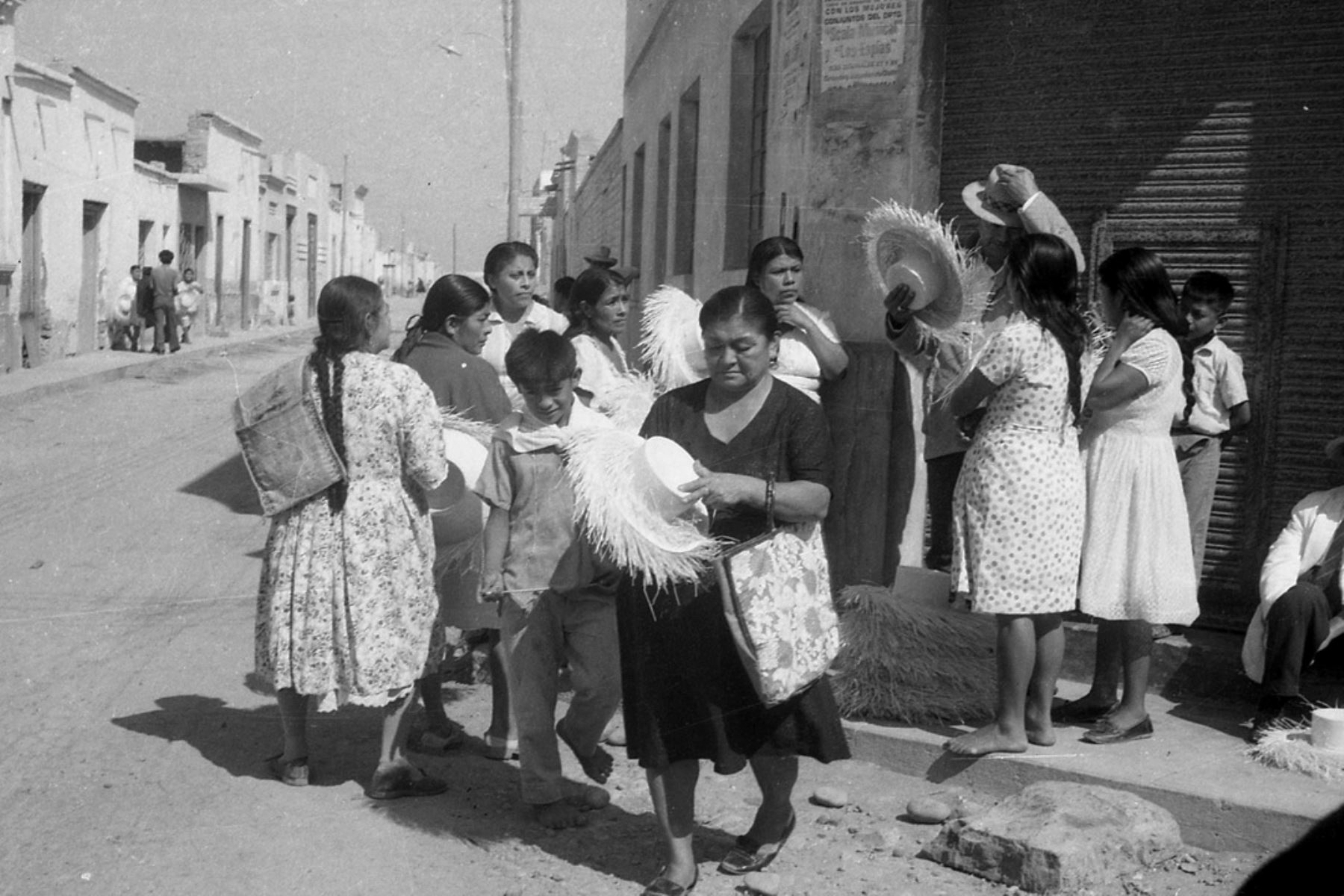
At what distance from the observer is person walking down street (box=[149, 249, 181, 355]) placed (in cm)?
2639

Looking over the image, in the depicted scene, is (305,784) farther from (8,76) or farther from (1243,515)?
(8,76)

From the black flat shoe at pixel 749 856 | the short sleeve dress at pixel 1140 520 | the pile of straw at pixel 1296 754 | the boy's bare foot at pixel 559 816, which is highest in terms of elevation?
the short sleeve dress at pixel 1140 520

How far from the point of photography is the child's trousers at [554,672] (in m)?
4.46

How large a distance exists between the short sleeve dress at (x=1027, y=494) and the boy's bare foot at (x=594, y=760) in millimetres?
1285

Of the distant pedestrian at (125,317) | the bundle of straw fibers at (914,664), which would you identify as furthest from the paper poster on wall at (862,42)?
the distant pedestrian at (125,317)

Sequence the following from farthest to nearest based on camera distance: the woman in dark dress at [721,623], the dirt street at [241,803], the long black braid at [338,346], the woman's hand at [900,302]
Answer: the woman's hand at [900,302] → the long black braid at [338,346] → the dirt street at [241,803] → the woman in dark dress at [721,623]

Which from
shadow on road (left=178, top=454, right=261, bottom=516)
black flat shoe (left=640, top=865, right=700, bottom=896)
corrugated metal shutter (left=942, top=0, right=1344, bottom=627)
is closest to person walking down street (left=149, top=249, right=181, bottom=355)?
shadow on road (left=178, top=454, right=261, bottom=516)

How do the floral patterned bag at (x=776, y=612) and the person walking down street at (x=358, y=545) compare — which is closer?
the floral patterned bag at (x=776, y=612)

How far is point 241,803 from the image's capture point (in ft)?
15.2

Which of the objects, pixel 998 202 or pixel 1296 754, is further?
pixel 998 202

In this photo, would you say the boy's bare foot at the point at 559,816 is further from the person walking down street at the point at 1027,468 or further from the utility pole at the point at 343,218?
the utility pole at the point at 343,218

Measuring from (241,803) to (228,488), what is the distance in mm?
7313

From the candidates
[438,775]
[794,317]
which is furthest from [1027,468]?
[438,775]

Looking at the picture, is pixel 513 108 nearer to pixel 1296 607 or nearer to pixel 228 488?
pixel 228 488
